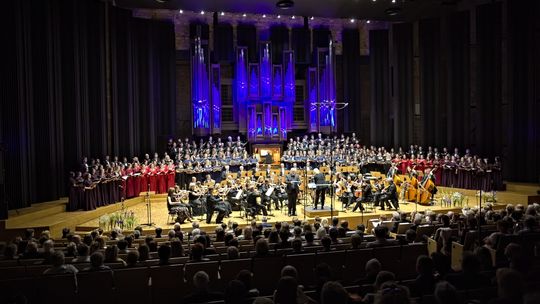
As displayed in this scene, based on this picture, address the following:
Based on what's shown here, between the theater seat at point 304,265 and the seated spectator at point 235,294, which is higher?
the seated spectator at point 235,294

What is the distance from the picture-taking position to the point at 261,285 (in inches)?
262

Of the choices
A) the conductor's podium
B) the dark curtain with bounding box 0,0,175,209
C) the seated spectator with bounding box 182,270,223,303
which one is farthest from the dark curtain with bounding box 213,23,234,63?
the seated spectator with bounding box 182,270,223,303

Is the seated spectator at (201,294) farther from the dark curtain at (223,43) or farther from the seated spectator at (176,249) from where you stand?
the dark curtain at (223,43)

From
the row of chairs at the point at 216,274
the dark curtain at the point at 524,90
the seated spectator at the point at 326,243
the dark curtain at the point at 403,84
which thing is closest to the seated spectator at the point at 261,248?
the row of chairs at the point at 216,274

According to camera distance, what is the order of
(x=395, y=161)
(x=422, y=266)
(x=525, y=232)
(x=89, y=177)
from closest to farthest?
(x=422, y=266) < (x=525, y=232) < (x=89, y=177) < (x=395, y=161)

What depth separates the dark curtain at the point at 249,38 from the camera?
975 inches

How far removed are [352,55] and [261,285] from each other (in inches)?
841

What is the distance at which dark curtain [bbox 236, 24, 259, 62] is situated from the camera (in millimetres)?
24766

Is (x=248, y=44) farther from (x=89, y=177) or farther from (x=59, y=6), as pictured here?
(x=89, y=177)

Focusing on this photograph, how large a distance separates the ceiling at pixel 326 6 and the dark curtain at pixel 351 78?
1.39 m

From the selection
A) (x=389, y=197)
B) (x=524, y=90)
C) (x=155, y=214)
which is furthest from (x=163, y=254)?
(x=524, y=90)

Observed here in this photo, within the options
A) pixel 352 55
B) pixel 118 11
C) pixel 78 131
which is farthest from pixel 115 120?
pixel 352 55

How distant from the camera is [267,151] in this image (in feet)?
79.2

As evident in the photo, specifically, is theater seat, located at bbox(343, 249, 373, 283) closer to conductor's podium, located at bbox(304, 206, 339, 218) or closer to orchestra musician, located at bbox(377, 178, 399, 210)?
conductor's podium, located at bbox(304, 206, 339, 218)
